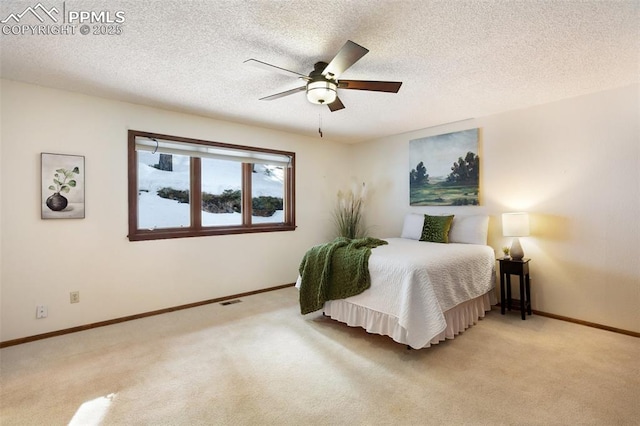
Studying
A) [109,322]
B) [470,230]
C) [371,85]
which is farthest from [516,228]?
[109,322]

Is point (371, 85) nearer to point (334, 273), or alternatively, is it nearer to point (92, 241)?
point (334, 273)

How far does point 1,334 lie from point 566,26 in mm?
4933

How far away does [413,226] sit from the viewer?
4.15 metres

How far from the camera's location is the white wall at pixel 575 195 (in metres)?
2.88

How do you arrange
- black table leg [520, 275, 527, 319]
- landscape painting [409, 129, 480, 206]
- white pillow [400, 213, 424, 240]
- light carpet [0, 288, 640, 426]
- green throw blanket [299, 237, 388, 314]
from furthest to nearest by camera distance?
white pillow [400, 213, 424, 240]
landscape painting [409, 129, 480, 206]
black table leg [520, 275, 527, 319]
green throw blanket [299, 237, 388, 314]
light carpet [0, 288, 640, 426]

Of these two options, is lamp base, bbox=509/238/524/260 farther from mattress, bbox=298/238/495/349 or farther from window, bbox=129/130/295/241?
window, bbox=129/130/295/241

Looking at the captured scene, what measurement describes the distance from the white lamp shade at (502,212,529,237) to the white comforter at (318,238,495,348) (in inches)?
15.9

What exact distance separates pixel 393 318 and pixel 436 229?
1685 millimetres

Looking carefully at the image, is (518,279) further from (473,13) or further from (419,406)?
(473,13)

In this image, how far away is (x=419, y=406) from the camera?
1.81 metres

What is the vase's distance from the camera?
112 inches

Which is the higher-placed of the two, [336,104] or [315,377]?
[336,104]

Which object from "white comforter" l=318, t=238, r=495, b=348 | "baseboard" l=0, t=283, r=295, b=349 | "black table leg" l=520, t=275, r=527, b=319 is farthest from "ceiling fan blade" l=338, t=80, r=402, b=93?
"baseboard" l=0, t=283, r=295, b=349

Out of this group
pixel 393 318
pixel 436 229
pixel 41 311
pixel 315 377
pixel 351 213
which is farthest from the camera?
pixel 351 213
